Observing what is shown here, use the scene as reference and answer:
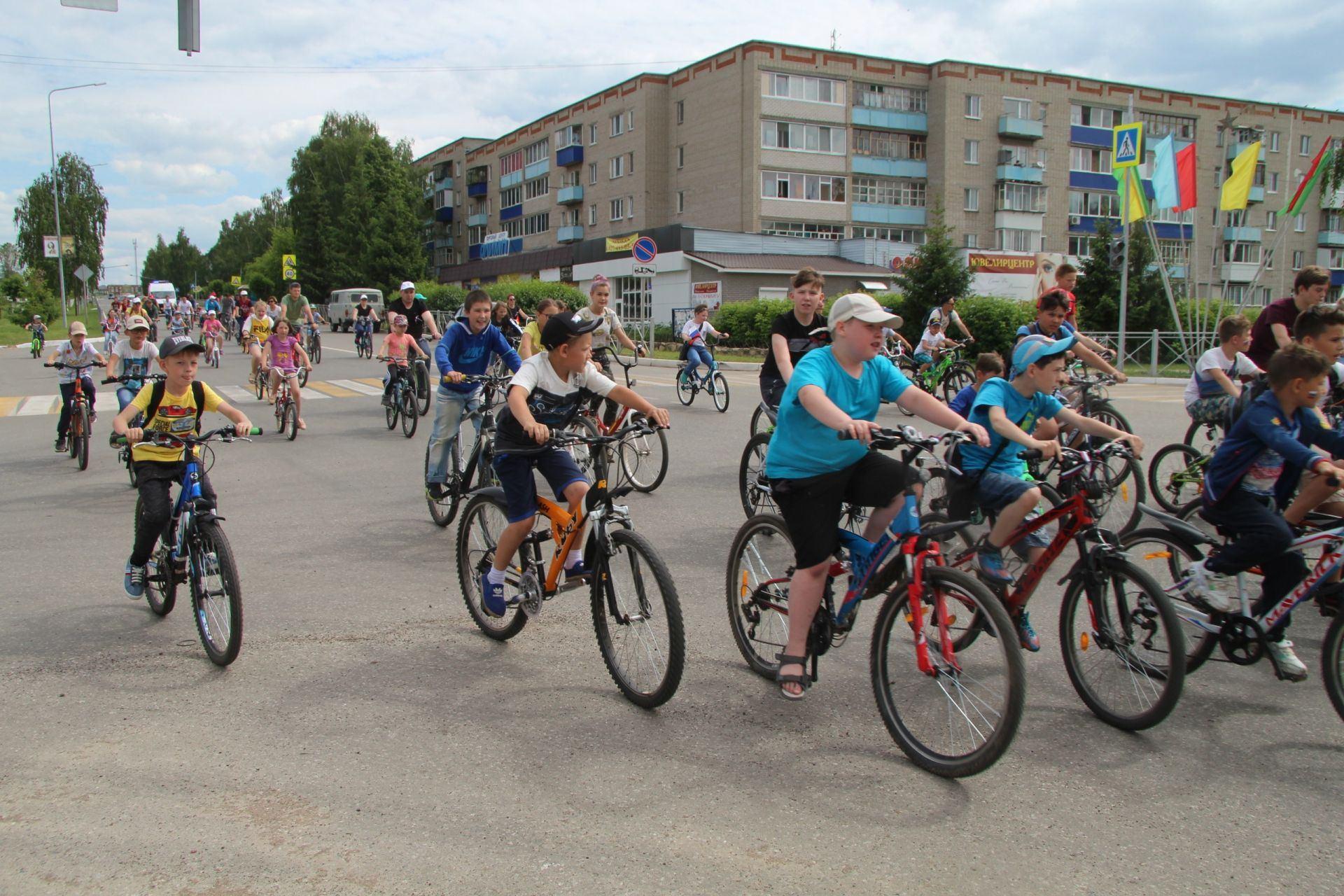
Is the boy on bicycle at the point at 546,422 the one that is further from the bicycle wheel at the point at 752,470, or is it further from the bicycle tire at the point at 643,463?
the bicycle tire at the point at 643,463

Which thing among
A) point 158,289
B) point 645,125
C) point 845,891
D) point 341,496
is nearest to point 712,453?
point 341,496

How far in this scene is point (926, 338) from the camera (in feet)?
58.3

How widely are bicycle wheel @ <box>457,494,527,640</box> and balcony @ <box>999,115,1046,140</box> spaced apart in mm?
63294

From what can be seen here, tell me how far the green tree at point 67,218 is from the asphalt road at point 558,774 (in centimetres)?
8113

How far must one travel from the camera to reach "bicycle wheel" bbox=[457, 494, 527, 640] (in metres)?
5.24

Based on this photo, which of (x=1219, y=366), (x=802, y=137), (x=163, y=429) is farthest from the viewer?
(x=802, y=137)

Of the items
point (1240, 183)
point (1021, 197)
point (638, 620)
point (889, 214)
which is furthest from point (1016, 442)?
point (1021, 197)

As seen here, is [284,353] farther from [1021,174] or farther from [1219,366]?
[1021,174]

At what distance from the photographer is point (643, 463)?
388 inches

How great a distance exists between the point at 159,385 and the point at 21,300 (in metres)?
66.6

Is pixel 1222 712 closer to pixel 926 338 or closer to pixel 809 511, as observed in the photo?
pixel 809 511

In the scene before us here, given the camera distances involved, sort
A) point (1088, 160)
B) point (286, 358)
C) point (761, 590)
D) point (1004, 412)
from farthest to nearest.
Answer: point (1088, 160) < point (286, 358) < point (1004, 412) < point (761, 590)

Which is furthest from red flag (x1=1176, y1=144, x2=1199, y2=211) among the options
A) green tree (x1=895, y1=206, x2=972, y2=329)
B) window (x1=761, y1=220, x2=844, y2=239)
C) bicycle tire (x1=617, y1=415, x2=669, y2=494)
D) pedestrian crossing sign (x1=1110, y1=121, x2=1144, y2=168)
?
window (x1=761, y1=220, x2=844, y2=239)

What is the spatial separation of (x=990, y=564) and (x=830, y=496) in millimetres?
1049
